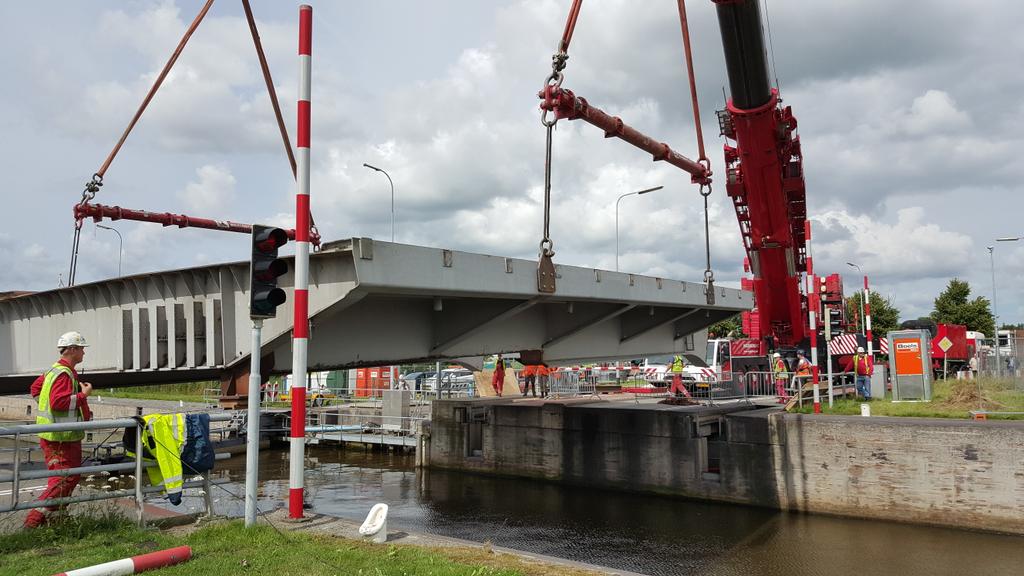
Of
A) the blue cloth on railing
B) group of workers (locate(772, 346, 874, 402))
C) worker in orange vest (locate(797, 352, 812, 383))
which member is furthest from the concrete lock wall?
the blue cloth on railing

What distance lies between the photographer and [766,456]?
15.9 metres

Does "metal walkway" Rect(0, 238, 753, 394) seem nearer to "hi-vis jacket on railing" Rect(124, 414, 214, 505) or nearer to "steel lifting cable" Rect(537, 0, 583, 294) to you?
"steel lifting cable" Rect(537, 0, 583, 294)

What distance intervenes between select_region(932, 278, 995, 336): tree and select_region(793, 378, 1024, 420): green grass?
33.8 meters

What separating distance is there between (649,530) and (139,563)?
1130cm

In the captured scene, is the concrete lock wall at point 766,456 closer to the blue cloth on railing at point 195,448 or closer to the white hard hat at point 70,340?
the blue cloth on railing at point 195,448

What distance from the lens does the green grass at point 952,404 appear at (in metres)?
15.1

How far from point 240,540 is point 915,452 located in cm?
1305

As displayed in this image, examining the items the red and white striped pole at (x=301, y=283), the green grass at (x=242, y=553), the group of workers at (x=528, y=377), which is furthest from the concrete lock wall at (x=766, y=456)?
the red and white striped pole at (x=301, y=283)

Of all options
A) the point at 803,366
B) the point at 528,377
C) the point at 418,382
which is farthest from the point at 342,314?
the point at 418,382

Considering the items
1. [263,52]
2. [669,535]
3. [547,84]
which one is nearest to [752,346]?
[669,535]

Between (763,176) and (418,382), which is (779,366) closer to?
(763,176)

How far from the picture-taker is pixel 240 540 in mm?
6250

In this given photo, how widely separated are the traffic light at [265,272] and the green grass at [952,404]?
13.7 meters

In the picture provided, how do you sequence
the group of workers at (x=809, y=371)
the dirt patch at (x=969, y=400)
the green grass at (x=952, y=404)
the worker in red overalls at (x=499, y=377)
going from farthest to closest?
the worker in red overalls at (x=499, y=377) → the group of workers at (x=809, y=371) → the dirt patch at (x=969, y=400) → the green grass at (x=952, y=404)
